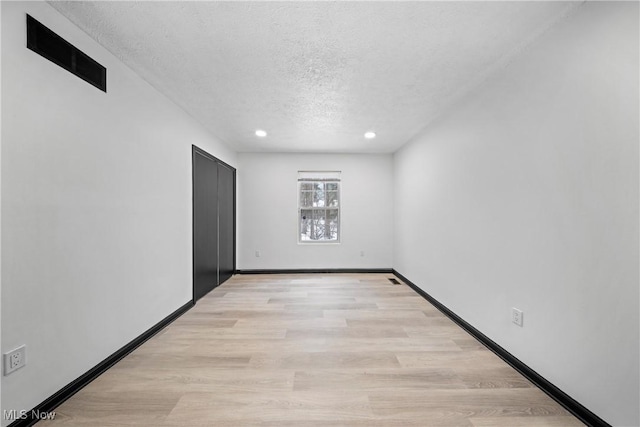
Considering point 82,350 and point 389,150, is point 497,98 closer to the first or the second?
point 389,150

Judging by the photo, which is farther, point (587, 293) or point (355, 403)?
point (355, 403)

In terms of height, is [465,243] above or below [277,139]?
below

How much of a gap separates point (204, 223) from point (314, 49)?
2.90 m

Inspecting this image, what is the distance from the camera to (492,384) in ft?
6.57

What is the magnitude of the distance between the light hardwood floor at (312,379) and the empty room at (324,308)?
0.02 m

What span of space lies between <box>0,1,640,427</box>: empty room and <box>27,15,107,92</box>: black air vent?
0.01 m

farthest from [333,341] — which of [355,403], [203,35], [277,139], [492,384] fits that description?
[277,139]

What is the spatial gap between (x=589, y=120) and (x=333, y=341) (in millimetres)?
2423

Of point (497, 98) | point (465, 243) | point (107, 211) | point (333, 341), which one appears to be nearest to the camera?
point (107, 211)

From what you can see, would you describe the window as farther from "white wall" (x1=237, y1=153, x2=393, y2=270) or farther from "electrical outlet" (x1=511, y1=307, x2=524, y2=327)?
"electrical outlet" (x1=511, y1=307, x2=524, y2=327)

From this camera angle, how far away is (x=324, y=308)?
3617mm

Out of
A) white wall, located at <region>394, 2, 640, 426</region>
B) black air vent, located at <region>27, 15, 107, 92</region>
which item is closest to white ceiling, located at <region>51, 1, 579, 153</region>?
black air vent, located at <region>27, 15, 107, 92</region>

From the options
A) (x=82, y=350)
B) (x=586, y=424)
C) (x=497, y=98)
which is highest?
(x=497, y=98)

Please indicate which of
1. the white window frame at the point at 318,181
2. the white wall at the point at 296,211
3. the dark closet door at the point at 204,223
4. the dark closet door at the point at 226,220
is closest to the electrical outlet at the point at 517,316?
the dark closet door at the point at 204,223
